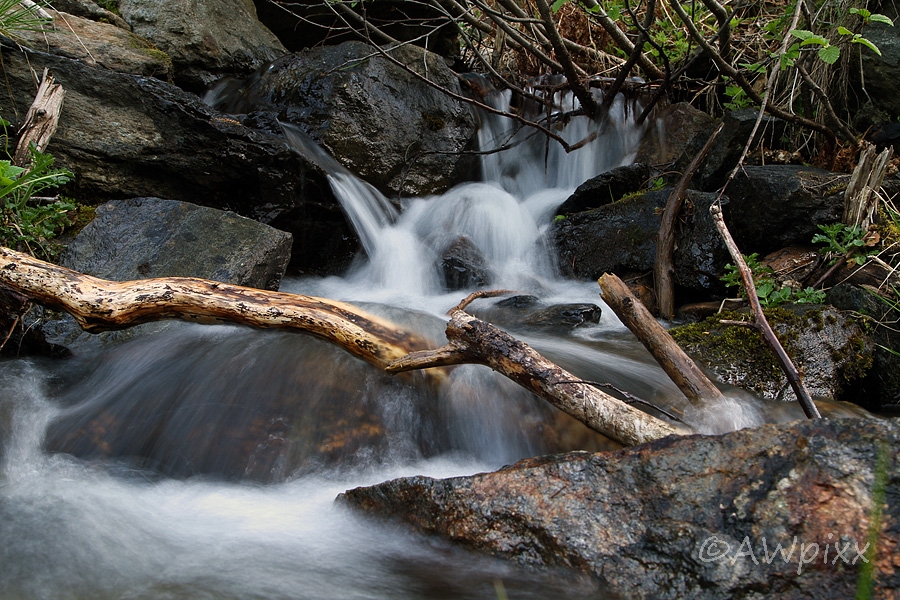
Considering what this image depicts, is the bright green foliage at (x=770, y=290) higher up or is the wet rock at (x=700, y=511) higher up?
the bright green foliage at (x=770, y=290)

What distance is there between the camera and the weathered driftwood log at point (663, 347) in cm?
285

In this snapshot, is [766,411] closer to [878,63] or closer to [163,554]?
[163,554]

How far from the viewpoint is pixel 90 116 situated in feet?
15.9

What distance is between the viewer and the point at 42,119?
4.50 meters

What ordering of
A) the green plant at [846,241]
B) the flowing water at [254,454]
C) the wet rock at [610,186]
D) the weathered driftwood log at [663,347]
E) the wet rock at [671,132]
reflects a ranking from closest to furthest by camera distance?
1. the flowing water at [254,454]
2. the weathered driftwood log at [663,347]
3. the green plant at [846,241]
4. the wet rock at [610,186]
5. the wet rock at [671,132]

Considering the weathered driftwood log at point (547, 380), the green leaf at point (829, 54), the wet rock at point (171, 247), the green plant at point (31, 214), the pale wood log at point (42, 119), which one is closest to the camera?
the weathered driftwood log at point (547, 380)

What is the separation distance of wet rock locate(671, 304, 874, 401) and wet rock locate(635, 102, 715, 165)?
138 inches

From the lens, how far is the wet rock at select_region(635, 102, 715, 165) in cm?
688

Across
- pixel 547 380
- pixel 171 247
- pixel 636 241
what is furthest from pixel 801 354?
pixel 171 247

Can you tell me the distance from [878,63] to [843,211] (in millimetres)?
1644

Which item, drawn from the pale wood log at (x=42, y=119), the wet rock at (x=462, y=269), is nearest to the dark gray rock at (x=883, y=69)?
the wet rock at (x=462, y=269)

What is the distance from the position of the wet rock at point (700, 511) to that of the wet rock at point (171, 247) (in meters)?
2.55

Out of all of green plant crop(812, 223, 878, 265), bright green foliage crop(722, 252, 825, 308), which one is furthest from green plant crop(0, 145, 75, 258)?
green plant crop(812, 223, 878, 265)

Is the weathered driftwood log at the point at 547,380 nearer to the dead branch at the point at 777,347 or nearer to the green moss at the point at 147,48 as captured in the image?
the dead branch at the point at 777,347
